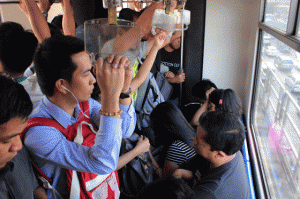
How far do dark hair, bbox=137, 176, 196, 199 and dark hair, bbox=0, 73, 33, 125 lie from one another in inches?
18.7

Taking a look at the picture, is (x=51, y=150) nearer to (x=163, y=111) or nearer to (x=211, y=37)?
(x=163, y=111)

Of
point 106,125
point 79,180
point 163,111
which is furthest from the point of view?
point 163,111

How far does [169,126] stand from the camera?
170 centimetres

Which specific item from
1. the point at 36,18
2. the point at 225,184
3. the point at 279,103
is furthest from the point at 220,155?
the point at 36,18

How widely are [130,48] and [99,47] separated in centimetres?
11

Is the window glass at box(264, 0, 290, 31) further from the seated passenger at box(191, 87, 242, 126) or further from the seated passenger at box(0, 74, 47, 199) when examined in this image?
the seated passenger at box(0, 74, 47, 199)

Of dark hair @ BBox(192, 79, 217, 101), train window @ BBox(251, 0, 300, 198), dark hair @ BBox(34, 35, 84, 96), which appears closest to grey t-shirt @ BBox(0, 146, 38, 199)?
dark hair @ BBox(34, 35, 84, 96)

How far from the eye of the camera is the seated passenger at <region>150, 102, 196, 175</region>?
1.63 metres

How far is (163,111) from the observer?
5.68 ft

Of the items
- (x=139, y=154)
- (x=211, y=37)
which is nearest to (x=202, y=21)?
(x=211, y=37)

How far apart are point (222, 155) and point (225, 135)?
10cm

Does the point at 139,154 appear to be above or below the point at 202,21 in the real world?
below

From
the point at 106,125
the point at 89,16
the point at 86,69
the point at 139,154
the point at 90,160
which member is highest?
the point at 89,16

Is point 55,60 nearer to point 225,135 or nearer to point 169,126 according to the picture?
point 225,135
